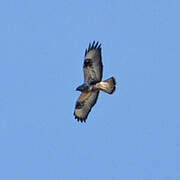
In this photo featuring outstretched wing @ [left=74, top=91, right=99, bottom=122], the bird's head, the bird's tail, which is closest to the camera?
the bird's tail

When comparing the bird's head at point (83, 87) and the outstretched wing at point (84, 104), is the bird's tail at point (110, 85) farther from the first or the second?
the outstretched wing at point (84, 104)

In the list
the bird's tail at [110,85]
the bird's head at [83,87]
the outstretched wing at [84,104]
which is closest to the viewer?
the bird's tail at [110,85]

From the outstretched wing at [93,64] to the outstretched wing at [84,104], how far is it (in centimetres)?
60

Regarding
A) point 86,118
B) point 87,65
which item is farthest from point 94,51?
point 86,118

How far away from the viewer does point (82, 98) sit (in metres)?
23.5

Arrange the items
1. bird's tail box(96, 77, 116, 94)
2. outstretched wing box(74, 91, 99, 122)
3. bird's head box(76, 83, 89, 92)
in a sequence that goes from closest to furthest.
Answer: bird's tail box(96, 77, 116, 94) → bird's head box(76, 83, 89, 92) → outstretched wing box(74, 91, 99, 122)

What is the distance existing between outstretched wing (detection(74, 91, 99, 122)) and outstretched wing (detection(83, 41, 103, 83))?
605mm

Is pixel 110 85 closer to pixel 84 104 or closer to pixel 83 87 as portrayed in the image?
pixel 83 87

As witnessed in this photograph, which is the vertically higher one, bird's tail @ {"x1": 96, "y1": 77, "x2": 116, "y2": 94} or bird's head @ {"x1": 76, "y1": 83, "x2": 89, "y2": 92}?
bird's head @ {"x1": 76, "y1": 83, "x2": 89, "y2": 92}

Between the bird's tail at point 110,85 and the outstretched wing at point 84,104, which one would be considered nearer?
the bird's tail at point 110,85

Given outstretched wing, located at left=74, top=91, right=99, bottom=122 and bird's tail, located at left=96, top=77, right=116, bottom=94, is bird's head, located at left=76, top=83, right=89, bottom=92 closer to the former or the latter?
outstretched wing, located at left=74, top=91, right=99, bottom=122

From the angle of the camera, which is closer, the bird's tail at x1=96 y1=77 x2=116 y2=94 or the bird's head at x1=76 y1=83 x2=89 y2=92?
the bird's tail at x1=96 y1=77 x2=116 y2=94

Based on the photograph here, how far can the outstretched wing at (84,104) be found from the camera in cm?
2334

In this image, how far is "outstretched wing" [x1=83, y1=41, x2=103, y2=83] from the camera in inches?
890
